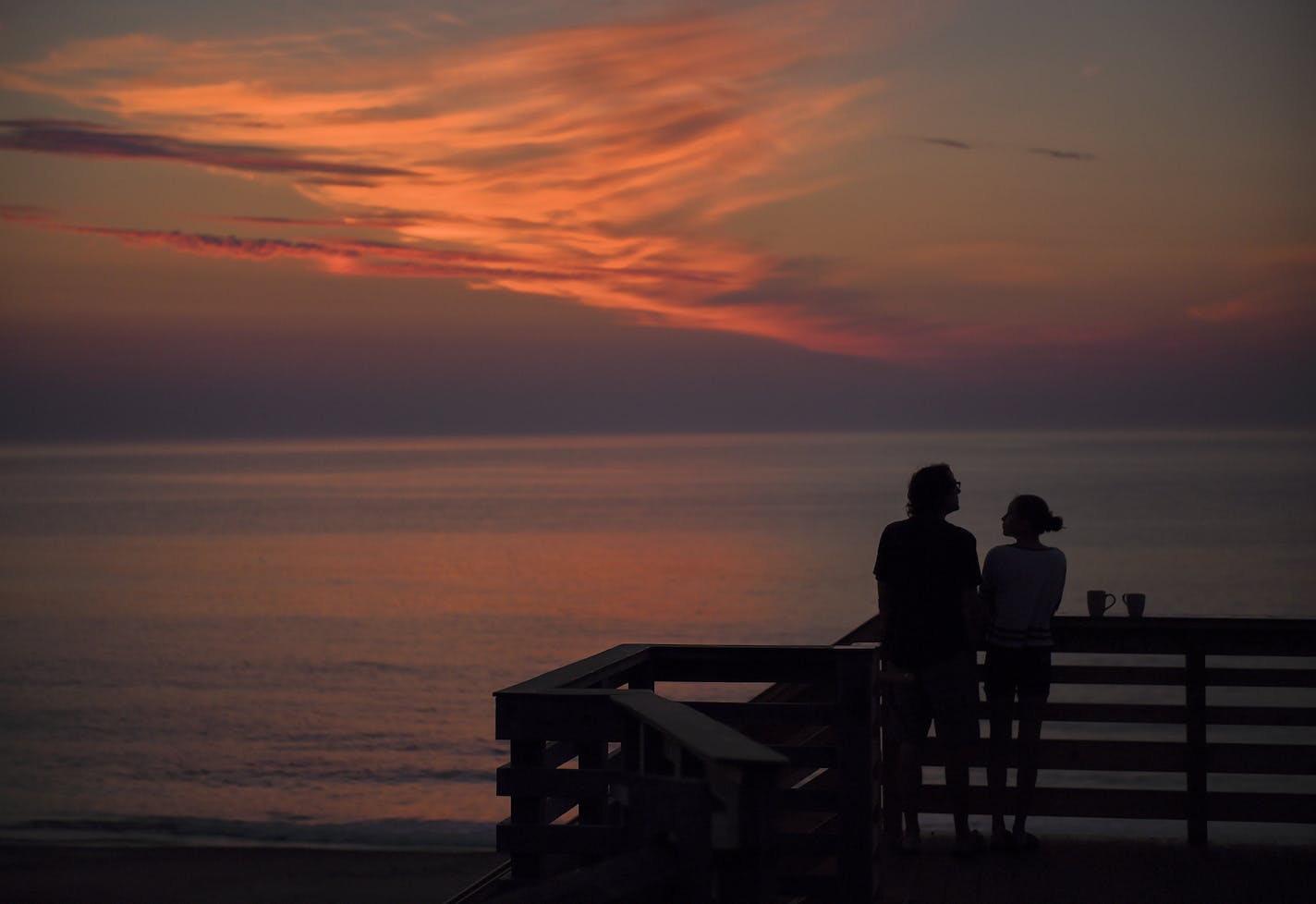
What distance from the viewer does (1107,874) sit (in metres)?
6.16

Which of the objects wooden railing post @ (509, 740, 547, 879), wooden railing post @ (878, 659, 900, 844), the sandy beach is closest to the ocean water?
the sandy beach

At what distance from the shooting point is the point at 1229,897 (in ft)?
19.1

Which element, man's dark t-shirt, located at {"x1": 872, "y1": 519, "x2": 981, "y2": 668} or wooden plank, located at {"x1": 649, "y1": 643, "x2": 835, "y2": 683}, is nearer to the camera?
wooden plank, located at {"x1": 649, "y1": 643, "x2": 835, "y2": 683}

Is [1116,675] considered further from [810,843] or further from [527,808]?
[527,808]

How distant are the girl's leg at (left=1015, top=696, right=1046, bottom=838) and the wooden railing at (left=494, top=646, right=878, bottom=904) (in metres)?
0.88

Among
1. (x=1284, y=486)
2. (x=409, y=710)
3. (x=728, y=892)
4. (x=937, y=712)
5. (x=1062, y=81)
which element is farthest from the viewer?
(x=1284, y=486)

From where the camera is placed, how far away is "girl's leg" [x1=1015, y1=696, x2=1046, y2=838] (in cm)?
638

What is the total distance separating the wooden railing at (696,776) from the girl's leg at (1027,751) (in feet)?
2.90

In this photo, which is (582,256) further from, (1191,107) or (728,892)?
(728,892)

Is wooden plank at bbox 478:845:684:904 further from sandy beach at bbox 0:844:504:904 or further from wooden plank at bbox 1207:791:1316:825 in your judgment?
sandy beach at bbox 0:844:504:904

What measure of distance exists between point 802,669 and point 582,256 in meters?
85.4

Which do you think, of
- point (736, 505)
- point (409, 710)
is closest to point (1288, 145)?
point (736, 505)

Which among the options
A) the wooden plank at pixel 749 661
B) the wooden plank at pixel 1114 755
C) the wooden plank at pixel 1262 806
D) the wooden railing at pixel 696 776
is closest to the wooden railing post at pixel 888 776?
the wooden railing at pixel 696 776

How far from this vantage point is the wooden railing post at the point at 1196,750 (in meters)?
6.68
